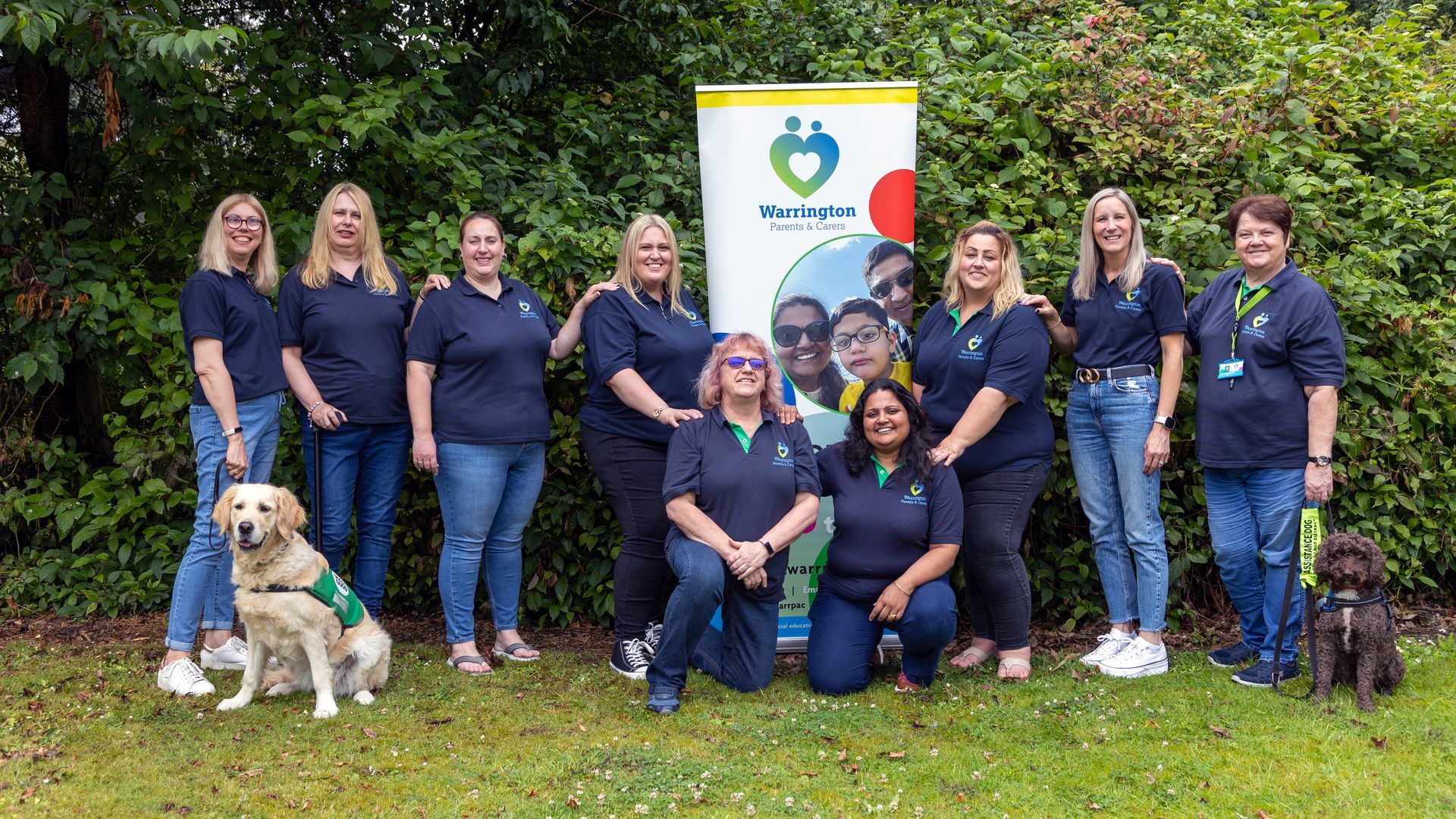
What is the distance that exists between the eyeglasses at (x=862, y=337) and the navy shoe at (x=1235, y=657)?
192cm

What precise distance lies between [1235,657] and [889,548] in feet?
5.07

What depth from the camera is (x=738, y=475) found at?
3986 millimetres

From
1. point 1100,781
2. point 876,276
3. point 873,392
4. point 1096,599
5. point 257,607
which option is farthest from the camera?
point 1096,599

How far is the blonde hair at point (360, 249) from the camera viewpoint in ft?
13.9

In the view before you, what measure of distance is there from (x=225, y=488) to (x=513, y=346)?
4.03 feet

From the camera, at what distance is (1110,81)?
5.62 m

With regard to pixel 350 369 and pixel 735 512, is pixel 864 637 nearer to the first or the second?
pixel 735 512

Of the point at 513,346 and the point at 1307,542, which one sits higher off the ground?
the point at 513,346

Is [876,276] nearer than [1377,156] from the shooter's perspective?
Yes

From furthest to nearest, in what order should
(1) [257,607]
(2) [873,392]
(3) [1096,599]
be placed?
(3) [1096,599] → (2) [873,392] → (1) [257,607]

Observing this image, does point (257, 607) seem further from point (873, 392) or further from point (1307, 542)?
point (1307, 542)

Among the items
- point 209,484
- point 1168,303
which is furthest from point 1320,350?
point 209,484

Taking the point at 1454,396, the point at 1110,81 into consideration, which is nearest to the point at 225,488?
the point at 1110,81

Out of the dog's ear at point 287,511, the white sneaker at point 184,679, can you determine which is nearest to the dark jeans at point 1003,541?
the dog's ear at point 287,511
